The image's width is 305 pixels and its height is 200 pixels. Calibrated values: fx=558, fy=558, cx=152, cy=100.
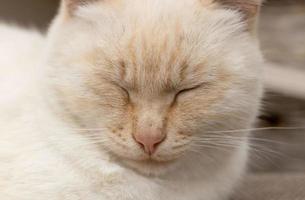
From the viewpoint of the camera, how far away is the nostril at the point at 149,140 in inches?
40.1

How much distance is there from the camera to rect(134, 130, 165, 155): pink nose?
1016 millimetres

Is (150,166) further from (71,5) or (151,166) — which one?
(71,5)

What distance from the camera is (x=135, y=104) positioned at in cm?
105

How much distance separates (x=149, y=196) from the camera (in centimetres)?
114

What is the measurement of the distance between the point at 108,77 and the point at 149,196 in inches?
10.4

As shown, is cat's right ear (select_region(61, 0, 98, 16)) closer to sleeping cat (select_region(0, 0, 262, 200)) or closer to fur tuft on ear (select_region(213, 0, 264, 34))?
sleeping cat (select_region(0, 0, 262, 200))

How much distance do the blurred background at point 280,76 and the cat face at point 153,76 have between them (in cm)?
85

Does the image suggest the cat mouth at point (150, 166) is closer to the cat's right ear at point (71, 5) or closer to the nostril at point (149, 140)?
the nostril at point (149, 140)

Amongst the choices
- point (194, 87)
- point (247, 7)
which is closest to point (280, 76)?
point (247, 7)

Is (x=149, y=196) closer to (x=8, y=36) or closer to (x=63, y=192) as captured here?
(x=63, y=192)

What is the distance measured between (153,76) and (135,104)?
65 mm

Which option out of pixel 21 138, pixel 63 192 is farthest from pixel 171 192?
pixel 21 138

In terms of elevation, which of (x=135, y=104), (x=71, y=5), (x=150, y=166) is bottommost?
(x=150, y=166)

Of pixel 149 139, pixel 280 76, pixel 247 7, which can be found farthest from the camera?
pixel 280 76
